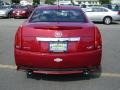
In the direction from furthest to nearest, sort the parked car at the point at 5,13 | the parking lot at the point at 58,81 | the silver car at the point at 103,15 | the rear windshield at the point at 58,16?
the parked car at the point at 5,13 → the silver car at the point at 103,15 → the rear windshield at the point at 58,16 → the parking lot at the point at 58,81

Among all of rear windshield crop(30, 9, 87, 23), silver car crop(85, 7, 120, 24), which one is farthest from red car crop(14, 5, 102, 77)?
silver car crop(85, 7, 120, 24)

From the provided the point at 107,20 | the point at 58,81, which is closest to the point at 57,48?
the point at 58,81

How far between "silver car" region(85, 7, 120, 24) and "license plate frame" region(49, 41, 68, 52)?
20.2m

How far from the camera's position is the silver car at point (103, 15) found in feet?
90.3

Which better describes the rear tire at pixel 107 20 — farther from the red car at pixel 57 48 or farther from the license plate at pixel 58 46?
the license plate at pixel 58 46

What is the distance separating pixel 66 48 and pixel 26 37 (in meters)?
0.84

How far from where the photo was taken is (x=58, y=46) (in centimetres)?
727

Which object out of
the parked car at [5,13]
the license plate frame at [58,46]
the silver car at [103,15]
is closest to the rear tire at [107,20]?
the silver car at [103,15]

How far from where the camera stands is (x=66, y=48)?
23.9ft

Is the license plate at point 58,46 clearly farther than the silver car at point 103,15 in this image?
No

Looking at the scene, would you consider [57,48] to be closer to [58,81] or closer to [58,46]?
[58,46]

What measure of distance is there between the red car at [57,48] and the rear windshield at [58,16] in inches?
25.0

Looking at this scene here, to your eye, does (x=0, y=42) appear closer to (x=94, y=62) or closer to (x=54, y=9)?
(x=54, y=9)

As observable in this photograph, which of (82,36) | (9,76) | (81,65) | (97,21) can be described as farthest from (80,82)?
(97,21)
